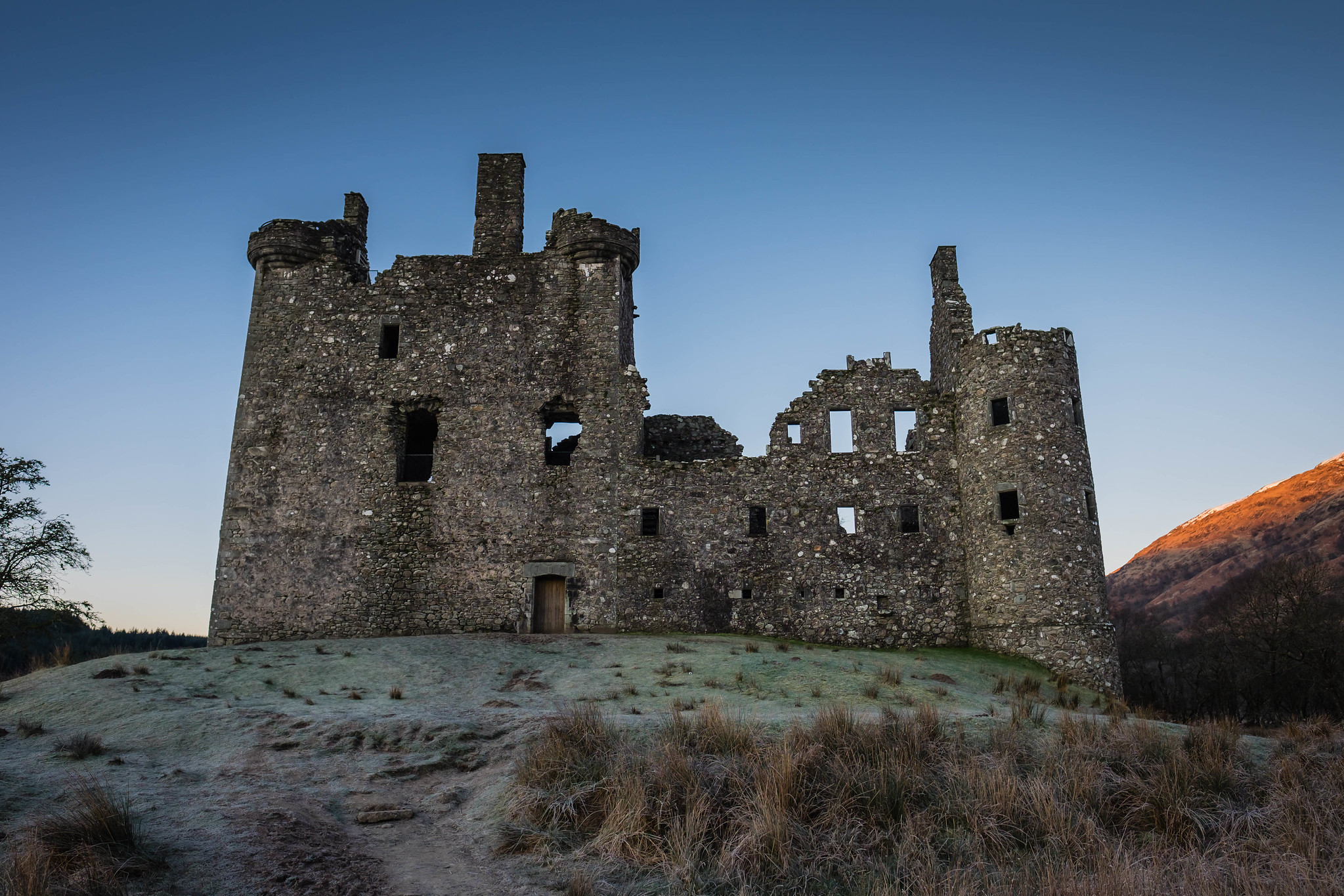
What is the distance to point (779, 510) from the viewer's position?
23.5 meters

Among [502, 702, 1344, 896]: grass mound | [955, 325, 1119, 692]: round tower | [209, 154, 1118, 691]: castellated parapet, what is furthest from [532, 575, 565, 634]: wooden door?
[502, 702, 1344, 896]: grass mound

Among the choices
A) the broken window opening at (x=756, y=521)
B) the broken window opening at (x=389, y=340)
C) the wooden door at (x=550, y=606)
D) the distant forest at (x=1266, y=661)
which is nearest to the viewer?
the wooden door at (x=550, y=606)

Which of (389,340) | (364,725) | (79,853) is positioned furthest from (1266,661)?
(79,853)

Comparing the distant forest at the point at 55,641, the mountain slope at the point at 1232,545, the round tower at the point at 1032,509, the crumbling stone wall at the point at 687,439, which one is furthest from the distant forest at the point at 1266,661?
the distant forest at the point at 55,641

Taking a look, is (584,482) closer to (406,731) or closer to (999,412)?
(999,412)

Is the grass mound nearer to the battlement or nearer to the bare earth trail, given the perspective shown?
the bare earth trail

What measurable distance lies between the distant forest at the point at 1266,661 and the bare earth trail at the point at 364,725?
12.7 meters

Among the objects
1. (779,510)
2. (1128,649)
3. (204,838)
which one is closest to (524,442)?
(779,510)

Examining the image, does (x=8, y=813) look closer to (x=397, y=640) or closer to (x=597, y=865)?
(x=597, y=865)

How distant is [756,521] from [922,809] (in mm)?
14408

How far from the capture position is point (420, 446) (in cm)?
2608

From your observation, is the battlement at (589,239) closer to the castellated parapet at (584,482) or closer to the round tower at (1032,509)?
the castellated parapet at (584,482)

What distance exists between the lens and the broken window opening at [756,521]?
23.4 meters

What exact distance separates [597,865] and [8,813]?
5872mm
